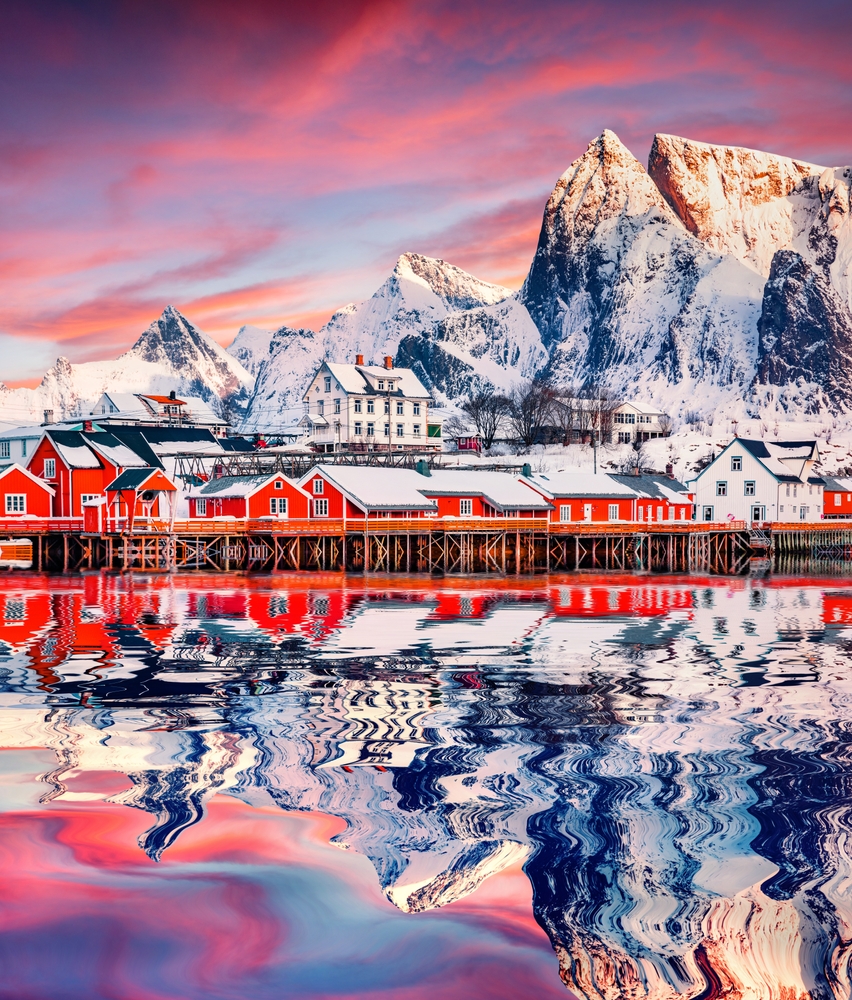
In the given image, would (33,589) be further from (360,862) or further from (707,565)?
(707,565)

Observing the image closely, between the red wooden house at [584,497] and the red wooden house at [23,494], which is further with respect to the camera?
the red wooden house at [584,497]

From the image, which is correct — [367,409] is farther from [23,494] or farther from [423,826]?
[423,826]

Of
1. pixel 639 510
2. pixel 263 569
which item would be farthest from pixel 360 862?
pixel 639 510

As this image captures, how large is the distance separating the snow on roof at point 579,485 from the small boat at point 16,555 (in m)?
33.1

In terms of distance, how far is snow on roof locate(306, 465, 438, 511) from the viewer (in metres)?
59.0

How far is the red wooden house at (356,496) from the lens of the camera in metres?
59.0

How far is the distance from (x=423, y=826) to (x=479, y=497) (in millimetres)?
52053

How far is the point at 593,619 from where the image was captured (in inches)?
1348

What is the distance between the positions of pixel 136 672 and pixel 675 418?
173670mm

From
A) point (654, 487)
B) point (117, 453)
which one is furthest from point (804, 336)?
point (117, 453)

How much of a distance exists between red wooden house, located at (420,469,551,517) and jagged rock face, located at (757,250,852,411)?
436ft

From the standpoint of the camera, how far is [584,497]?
224 ft

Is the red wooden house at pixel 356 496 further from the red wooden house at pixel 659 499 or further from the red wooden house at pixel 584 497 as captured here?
the red wooden house at pixel 659 499

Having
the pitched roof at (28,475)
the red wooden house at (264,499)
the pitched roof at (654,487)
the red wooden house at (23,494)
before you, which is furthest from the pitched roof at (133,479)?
the pitched roof at (654,487)
